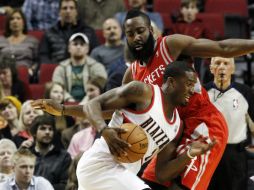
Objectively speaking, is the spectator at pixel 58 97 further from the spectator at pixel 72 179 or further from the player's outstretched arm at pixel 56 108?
the player's outstretched arm at pixel 56 108

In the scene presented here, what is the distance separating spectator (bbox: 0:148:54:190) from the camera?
802 centimetres

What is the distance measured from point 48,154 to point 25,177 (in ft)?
2.71

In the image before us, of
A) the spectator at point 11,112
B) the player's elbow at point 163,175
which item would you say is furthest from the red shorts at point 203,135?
the spectator at point 11,112

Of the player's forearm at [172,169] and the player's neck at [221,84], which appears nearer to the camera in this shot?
the player's forearm at [172,169]

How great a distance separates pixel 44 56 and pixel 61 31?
38 cm

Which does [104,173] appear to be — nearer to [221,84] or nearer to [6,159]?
[221,84]

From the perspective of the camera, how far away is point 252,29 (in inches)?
470

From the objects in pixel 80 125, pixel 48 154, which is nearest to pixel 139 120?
pixel 48 154

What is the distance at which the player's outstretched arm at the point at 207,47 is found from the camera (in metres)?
6.20

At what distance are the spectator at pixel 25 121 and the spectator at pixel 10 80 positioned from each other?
25.2 inches

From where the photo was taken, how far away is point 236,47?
20.4ft

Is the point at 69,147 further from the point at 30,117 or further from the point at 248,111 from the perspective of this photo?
the point at 248,111

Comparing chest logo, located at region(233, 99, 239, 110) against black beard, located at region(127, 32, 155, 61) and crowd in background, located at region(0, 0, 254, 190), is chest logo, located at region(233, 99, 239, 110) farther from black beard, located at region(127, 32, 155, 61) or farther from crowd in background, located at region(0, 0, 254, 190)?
black beard, located at region(127, 32, 155, 61)

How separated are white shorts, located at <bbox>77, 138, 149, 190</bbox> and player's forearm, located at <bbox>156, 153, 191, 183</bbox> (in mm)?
388
